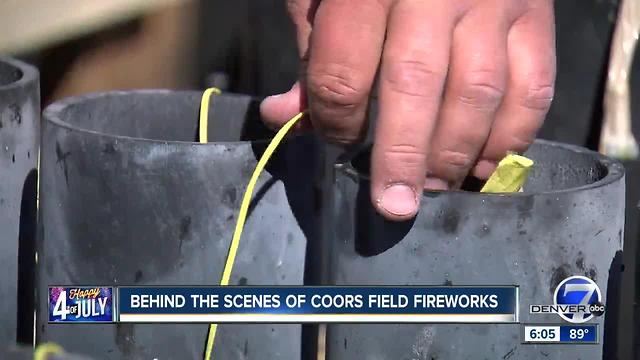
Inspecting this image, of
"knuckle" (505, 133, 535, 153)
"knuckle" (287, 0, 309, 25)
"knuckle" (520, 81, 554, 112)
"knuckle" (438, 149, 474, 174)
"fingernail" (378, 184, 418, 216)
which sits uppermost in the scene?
"knuckle" (287, 0, 309, 25)

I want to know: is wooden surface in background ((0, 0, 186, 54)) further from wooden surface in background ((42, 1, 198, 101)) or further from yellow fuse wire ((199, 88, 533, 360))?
yellow fuse wire ((199, 88, 533, 360))

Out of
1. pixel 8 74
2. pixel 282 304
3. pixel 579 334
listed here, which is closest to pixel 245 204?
pixel 282 304

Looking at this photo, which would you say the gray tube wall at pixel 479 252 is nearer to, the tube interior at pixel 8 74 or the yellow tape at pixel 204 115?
the yellow tape at pixel 204 115

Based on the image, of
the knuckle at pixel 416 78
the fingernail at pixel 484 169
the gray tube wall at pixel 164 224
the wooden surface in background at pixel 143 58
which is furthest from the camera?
the wooden surface in background at pixel 143 58

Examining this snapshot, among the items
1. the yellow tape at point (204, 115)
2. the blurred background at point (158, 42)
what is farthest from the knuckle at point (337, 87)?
the blurred background at point (158, 42)

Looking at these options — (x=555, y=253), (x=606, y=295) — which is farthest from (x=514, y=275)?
(x=606, y=295)

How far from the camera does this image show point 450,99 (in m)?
1.43

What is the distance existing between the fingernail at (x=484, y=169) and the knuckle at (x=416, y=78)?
143 millimetres

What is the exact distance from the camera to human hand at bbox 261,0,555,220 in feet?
4.65

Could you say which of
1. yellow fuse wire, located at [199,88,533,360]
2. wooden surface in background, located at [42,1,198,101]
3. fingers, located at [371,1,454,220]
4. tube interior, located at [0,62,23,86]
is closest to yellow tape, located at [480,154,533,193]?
yellow fuse wire, located at [199,88,533,360]

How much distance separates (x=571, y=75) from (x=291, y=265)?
1.02 metres

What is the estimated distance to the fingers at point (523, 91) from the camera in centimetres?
148

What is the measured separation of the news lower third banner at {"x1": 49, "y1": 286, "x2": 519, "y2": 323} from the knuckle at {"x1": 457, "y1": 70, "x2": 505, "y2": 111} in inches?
9.3

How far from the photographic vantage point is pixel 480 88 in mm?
1426
